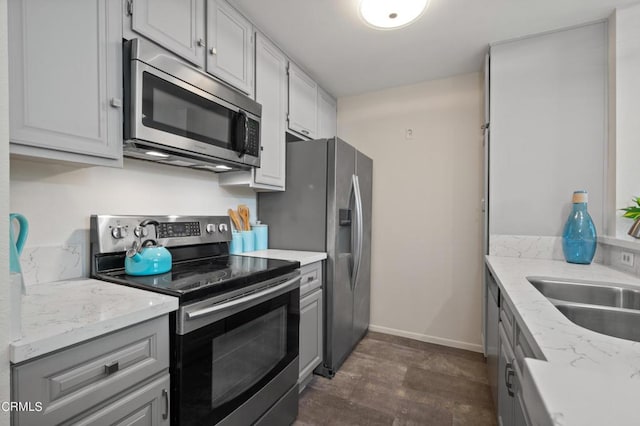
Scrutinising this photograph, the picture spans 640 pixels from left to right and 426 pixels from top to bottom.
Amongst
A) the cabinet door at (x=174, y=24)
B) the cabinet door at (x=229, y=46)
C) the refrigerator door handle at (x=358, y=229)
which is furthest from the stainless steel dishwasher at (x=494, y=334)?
the cabinet door at (x=174, y=24)

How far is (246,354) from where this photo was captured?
51.8 inches

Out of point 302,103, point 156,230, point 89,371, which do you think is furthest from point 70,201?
point 302,103

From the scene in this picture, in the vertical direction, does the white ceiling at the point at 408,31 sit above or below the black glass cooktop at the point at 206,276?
above

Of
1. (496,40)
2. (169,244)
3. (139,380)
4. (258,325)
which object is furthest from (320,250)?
(496,40)

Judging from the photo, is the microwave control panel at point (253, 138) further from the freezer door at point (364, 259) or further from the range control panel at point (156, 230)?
the freezer door at point (364, 259)

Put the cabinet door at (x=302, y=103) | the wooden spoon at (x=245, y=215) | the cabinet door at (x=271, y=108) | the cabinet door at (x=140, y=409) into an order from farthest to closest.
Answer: the cabinet door at (x=302, y=103)
the wooden spoon at (x=245, y=215)
the cabinet door at (x=271, y=108)
the cabinet door at (x=140, y=409)

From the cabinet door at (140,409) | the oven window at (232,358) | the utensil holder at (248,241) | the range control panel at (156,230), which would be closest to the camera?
the cabinet door at (140,409)

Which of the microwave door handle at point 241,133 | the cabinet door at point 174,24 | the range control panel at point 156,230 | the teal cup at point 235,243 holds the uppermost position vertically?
the cabinet door at point 174,24

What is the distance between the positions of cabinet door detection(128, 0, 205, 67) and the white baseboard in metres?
2.70

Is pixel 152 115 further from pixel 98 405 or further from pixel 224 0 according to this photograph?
pixel 98 405

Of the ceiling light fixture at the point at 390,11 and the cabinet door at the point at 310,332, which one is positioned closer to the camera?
the ceiling light fixture at the point at 390,11

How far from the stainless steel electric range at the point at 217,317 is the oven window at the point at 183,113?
1.61 ft

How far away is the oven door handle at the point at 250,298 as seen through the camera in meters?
1.04

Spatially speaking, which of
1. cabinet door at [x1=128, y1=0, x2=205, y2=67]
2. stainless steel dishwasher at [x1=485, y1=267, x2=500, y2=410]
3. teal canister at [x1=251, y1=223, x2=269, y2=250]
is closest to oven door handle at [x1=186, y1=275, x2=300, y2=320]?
teal canister at [x1=251, y1=223, x2=269, y2=250]
